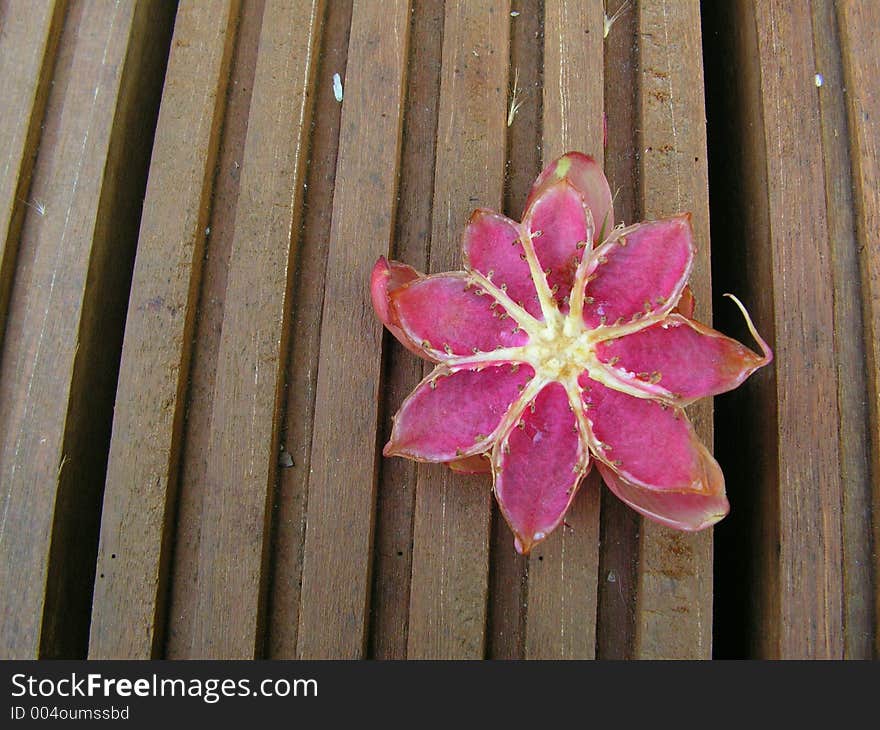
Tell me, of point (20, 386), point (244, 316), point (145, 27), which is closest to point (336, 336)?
point (244, 316)

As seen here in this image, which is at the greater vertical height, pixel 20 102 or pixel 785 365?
pixel 20 102

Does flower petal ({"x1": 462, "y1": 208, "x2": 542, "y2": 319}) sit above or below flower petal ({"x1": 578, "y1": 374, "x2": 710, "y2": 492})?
above

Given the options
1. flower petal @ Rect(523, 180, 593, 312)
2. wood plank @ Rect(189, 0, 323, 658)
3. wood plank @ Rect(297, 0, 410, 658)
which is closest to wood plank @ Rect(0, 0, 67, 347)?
wood plank @ Rect(189, 0, 323, 658)

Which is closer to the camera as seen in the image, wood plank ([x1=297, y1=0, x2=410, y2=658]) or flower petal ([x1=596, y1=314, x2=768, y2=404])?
flower petal ([x1=596, y1=314, x2=768, y2=404])

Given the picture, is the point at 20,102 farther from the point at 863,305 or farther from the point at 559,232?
the point at 863,305

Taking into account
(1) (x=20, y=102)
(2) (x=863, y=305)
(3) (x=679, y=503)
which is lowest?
(3) (x=679, y=503)

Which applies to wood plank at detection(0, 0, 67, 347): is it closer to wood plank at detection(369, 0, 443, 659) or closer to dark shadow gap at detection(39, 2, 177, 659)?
dark shadow gap at detection(39, 2, 177, 659)

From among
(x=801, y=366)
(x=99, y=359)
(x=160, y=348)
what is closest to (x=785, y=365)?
(x=801, y=366)
